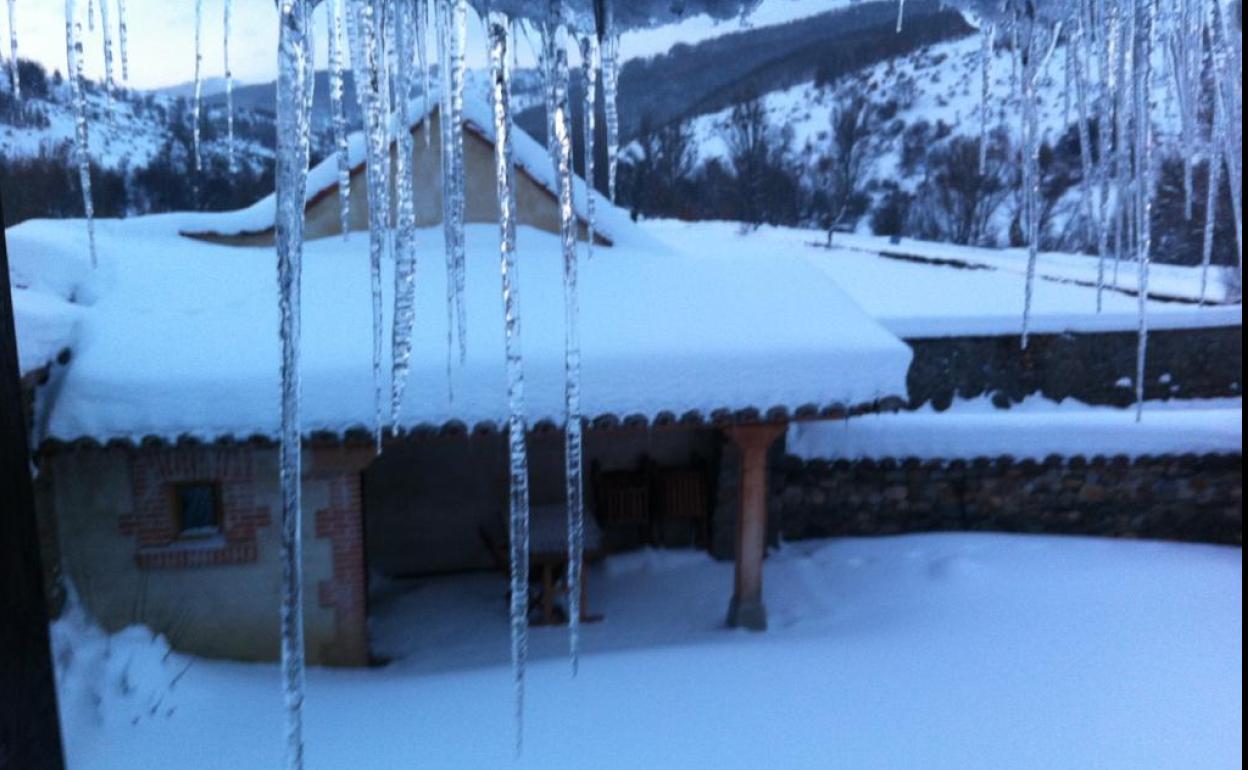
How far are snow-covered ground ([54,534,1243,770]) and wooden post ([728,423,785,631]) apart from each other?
0.17 meters

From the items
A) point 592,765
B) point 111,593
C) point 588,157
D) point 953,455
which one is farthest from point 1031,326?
point 111,593

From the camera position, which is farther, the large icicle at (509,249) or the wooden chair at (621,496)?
the wooden chair at (621,496)

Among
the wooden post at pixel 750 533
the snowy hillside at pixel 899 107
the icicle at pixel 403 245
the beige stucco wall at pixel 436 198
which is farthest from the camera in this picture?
the snowy hillside at pixel 899 107

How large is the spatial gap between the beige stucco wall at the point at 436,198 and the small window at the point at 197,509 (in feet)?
8.94

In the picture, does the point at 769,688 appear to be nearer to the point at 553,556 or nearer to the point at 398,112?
the point at 553,556

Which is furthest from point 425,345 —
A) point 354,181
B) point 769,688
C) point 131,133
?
point 131,133

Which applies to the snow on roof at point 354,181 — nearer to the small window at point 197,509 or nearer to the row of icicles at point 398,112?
the small window at point 197,509

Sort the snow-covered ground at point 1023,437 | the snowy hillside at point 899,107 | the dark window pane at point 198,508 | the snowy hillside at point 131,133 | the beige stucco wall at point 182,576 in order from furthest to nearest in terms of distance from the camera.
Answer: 1. the snowy hillside at point 899,107
2. the snow-covered ground at point 1023,437
3. the dark window pane at point 198,508
4. the beige stucco wall at point 182,576
5. the snowy hillside at point 131,133

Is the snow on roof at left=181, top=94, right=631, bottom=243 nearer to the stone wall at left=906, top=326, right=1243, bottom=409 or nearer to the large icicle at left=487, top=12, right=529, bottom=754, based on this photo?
the stone wall at left=906, top=326, right=1243, bottom=409

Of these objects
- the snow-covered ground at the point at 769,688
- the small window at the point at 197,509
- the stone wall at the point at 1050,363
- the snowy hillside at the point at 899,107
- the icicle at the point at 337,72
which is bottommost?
the snow-covered ground at the point at 769,688

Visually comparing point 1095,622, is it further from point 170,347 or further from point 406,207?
point 170,347

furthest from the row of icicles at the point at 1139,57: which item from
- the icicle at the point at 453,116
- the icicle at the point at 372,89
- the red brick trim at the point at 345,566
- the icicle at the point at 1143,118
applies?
the red brick trim at the point at 345,566

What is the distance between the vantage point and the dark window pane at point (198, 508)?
5273 millimetres

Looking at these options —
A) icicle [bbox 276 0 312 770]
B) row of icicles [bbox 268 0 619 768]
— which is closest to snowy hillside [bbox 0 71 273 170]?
row of icicles [bbox 268 0 619 768]
